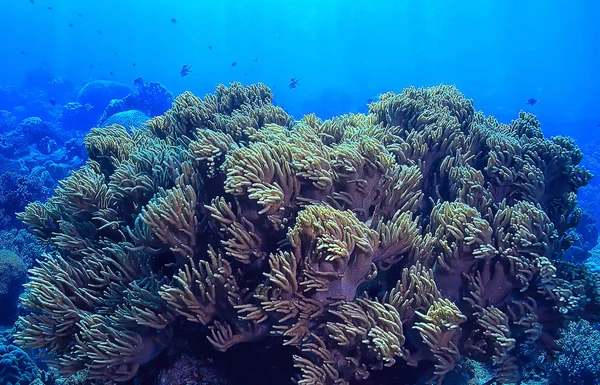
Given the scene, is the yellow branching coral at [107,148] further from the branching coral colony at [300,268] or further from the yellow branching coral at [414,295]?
the yellow branching coral at [414,295]

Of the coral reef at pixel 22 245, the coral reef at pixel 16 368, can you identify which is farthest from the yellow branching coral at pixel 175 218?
the coral reef at pixel 22 245

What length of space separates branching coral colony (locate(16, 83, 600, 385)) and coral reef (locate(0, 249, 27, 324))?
6.76 m

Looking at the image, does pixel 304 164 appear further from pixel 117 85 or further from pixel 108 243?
pixel 117 85

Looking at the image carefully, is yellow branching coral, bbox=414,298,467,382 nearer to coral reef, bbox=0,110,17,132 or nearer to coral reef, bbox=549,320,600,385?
coral reef, bbox=549,320,600,385

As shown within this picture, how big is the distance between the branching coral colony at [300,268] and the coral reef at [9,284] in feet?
22.2

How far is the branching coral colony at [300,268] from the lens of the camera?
3.29 metres

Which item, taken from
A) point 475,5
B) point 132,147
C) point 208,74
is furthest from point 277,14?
point 132,147

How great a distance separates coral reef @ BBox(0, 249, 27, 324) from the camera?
9266 millimetres

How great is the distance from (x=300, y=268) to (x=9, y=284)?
9.63 m

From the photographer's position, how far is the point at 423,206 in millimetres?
5031

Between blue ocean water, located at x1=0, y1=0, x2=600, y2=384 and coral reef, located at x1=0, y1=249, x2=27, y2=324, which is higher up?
blue ocean water, located at x1=0, y1=0, x2=600, y2=384

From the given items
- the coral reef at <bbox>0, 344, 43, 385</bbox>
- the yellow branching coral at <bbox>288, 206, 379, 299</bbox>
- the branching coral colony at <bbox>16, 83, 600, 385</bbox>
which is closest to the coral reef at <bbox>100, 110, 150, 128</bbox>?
the coral reef at <bbox>0, 344, 43, 385</bbox>

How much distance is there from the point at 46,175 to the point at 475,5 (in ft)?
605

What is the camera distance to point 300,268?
3.33 metres
